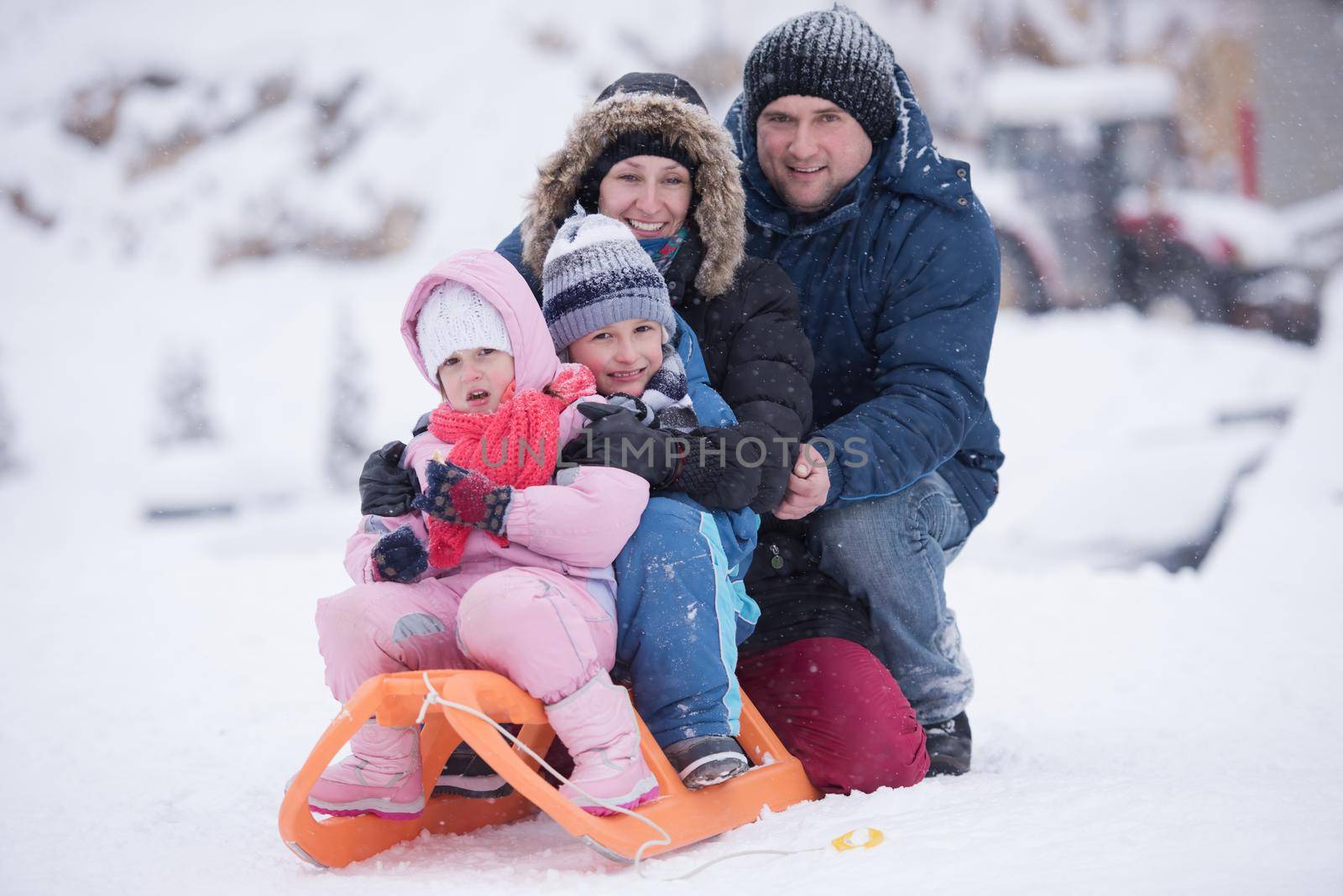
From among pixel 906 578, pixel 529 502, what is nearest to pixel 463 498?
pixel 529 502

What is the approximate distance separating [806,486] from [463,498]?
592 mm

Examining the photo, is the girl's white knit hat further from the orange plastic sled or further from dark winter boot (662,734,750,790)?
dark winter boot (662,734,750,790)

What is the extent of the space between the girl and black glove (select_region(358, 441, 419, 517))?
0.05 feet

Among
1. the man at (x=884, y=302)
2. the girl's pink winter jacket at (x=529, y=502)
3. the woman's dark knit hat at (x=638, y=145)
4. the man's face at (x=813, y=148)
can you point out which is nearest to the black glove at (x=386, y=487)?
the girl's pink winter jacket at (x=529, y=502)

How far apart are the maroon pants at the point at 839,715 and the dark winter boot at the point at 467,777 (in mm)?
513

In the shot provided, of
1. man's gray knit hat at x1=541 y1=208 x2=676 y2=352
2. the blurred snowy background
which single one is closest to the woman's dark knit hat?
man's gray knit hat at x1=541 y1=208 x2=676 y2=352

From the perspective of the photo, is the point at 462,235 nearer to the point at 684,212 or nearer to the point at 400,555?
the point at 684,212

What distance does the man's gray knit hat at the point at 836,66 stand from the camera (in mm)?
2223

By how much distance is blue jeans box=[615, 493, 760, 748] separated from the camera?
1603 mm

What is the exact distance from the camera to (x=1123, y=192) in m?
8.81

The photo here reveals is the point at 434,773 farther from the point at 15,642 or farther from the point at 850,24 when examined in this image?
the point at 15,642

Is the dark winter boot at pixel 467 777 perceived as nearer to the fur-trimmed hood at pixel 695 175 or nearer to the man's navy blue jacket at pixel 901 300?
the man's navy blue jacket at pixel 901 300

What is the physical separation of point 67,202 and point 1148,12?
25.9 ft

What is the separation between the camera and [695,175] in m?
2.09
